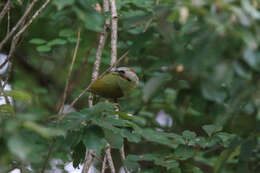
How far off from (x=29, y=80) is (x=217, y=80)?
4.10 meters

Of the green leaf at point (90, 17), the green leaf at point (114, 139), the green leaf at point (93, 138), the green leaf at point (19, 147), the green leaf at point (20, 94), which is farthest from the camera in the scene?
the green leaf at point (114, 139)

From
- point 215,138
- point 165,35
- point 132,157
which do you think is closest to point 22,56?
point 132,157

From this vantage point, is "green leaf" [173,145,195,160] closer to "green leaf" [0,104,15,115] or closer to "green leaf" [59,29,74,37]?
"green leaf" [0,104,15,115]

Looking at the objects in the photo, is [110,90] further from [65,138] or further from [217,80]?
[217,80]

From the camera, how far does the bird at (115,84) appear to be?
108 inches

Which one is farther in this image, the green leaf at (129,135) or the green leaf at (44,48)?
the green leaf at (44,48)

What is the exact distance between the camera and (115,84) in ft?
9.11

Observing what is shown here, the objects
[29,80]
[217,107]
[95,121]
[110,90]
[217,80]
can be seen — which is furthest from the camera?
[29,80]

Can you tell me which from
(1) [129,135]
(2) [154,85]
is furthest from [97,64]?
(2) [154,85]

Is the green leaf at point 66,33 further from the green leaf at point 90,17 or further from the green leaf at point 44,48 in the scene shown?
the green leaf at point 90,17

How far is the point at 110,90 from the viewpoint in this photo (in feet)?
9.12

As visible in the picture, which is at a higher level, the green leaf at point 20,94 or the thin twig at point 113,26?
the thin twig at point 113,26

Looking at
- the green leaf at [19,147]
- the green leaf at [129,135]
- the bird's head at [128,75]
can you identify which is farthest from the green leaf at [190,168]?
the green leaf at [19,147]

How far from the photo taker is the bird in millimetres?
2756
